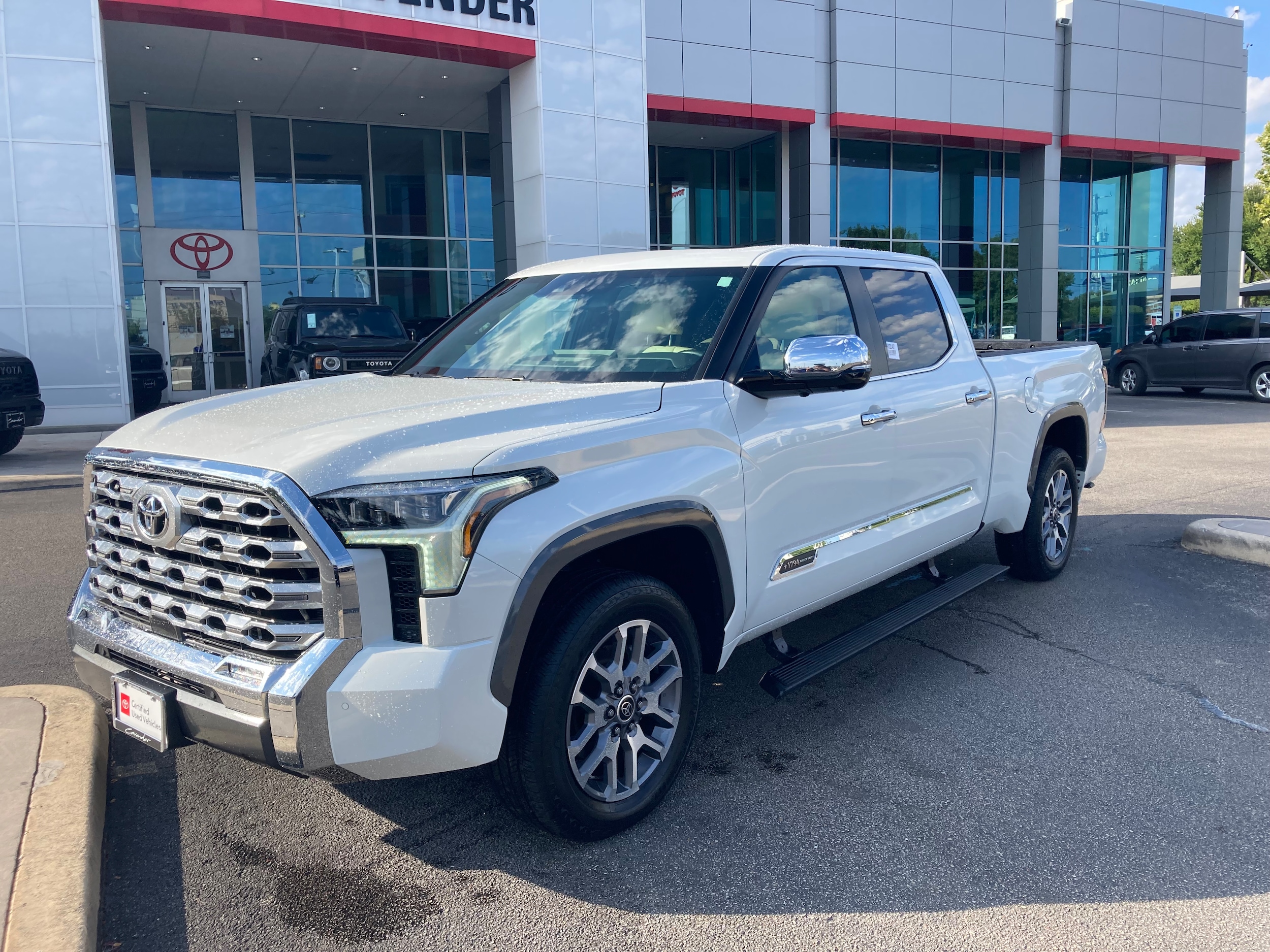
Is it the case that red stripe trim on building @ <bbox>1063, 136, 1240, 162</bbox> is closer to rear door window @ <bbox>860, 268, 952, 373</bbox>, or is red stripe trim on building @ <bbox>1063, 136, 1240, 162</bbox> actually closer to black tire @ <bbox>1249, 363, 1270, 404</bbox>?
black tire @ <bbox>1249, 363, 1270, 404</bbox>

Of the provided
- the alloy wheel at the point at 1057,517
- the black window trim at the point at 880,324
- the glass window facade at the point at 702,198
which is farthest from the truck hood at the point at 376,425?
the glass window facade at the point at 702,198

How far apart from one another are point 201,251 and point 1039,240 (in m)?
21.6

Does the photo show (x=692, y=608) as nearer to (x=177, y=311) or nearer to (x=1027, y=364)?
(x=1027, y=364)

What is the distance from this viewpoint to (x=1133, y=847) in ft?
10.3

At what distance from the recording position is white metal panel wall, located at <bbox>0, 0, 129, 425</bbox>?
15.6 meters

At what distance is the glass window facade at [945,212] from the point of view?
2669 cm

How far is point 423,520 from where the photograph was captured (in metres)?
2.64

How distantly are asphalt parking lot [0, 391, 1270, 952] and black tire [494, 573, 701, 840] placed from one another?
15 cm

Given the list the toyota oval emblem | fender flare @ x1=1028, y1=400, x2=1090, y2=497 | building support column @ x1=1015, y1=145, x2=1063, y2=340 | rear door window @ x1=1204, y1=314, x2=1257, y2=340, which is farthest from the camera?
building support column @ x1=1015, y1=145, x2=1063, y2=340

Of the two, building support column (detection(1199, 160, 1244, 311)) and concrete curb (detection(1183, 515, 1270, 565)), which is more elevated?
building support column (detection(1199, 160, 1244, 311))

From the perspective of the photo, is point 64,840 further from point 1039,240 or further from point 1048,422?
point 1039,240

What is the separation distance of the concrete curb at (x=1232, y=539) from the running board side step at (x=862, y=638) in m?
2.39

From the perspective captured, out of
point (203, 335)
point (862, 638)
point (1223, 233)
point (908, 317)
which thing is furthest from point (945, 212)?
point (862, 638)

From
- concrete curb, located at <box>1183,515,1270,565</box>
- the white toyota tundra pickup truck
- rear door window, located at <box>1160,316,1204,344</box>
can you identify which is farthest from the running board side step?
rear door window, located at <box>1160,316,1204,344</box>
